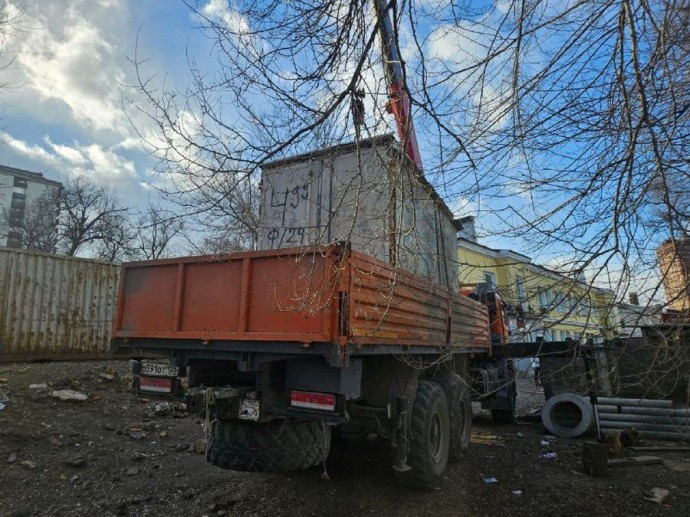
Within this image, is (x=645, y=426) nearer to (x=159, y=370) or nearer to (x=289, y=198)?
(x=289, y=198)

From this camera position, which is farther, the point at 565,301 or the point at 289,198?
the point at 289,198

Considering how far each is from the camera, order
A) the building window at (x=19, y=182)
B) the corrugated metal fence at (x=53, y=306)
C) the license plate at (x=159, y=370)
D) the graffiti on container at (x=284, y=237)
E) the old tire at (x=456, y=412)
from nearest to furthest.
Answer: the license plate at (x=159, y=370) < the old tire at (x=456, y=412) < the graffiti on container at (x=284, y=237) < the corrugated metal fence at (x=53, y=306) < the building window at (x=19, y=182)

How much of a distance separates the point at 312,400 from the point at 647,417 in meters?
6.58

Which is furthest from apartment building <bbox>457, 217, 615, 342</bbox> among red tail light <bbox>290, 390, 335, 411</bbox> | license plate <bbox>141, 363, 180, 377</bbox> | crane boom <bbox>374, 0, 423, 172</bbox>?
license plate <bbox>141, 363, 180, 377</bbox>

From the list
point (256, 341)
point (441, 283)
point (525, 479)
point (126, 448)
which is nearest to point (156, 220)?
point (256, 341)

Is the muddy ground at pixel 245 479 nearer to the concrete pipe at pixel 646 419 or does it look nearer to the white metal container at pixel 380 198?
the concrete pipe at pixel 646 419

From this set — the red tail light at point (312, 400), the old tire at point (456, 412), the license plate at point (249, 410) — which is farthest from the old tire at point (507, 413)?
the license plate at point (249, 410)

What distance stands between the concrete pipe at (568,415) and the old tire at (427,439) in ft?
12.3

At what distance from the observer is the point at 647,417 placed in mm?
7273

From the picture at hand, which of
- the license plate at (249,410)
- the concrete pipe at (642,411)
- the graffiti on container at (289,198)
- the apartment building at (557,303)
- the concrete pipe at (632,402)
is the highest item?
the graffiti on container at (289,198)

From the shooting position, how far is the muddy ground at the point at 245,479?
4.23 metres

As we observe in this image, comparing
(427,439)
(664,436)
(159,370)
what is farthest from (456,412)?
(664,436)

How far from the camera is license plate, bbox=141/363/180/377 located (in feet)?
13.7

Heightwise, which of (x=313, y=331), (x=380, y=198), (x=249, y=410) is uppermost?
A: (x=380, y=198)
